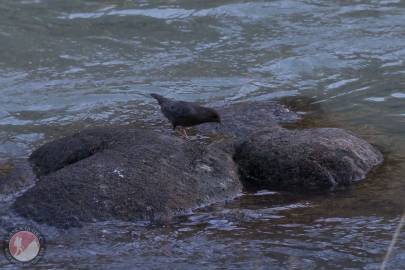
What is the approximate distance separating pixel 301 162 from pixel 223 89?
3.11 m

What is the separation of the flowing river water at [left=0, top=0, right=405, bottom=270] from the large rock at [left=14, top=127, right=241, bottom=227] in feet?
0.35

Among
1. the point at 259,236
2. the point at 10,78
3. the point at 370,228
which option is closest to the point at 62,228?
the point at 259,236

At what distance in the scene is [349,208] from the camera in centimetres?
584

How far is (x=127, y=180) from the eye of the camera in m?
5.67

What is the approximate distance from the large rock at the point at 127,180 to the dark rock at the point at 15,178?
11cm

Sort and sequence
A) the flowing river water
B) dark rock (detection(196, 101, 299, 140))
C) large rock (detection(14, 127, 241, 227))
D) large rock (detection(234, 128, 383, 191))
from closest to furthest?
the flowing river water, large rock (detection(14, 127, 241, 227)), large rock (detection(234, 128, 383, 191)), dark rock (detection(196, 101, 299, 140))

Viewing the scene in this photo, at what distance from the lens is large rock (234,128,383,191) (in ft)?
20.5

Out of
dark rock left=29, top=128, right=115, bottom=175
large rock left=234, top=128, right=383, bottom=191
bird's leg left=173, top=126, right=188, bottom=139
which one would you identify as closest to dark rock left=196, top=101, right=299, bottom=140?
bird's leg left=173, top=126, right=188, bottom=139

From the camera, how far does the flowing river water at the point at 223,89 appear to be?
514 centimetres

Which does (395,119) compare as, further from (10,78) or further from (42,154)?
(10,78)

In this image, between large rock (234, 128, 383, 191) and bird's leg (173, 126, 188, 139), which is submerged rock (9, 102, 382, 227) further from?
bird's leg (173, 126, 188, 139)

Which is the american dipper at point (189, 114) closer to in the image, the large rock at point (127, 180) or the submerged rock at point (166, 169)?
the submerged rock at point (166, 169)

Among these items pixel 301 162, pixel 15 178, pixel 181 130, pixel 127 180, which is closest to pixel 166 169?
pixel 127 180

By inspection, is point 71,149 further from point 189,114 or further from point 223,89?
point 223,89
